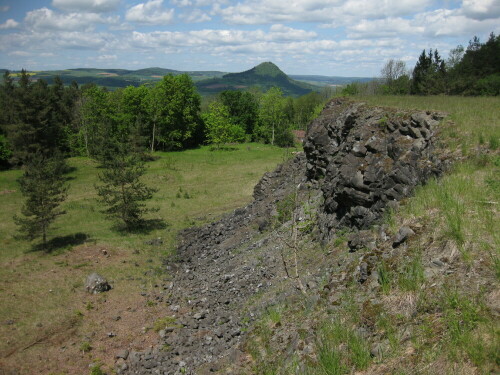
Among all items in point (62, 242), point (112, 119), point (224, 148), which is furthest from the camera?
point (224, 148)

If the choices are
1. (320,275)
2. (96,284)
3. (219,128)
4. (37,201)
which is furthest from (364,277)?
(219,128)

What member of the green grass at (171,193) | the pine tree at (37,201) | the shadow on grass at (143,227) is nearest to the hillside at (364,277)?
the shadow on grass at (143,227)

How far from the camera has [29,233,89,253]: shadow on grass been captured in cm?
2320

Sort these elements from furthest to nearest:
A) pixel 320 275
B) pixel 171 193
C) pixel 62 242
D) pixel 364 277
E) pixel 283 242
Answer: pixel 171 193, pixel 62 242, pixel 283 242, pixel 320 275, pixel 364 277

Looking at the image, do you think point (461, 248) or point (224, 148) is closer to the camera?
A: point (461, 248)

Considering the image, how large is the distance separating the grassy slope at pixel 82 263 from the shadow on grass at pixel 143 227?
0.59m

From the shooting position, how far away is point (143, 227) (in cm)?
2680

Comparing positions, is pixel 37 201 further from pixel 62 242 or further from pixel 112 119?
pixel 112 119

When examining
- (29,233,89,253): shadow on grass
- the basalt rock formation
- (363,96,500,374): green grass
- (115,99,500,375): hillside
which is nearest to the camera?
(363,96,500,374): green grass

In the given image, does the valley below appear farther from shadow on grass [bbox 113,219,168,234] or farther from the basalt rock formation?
shadow on grass [bbox 113,219,168,234]

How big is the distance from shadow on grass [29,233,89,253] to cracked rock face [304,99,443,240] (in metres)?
17.3

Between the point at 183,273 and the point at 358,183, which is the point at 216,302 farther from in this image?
the point at 358,183

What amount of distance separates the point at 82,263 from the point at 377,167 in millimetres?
17551

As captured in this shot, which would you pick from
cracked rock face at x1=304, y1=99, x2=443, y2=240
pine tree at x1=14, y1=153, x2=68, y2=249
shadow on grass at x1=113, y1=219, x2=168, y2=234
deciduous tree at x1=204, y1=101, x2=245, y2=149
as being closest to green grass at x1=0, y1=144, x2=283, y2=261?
shadow on grass at x1=113, y1=219, x2=168, y2=234
